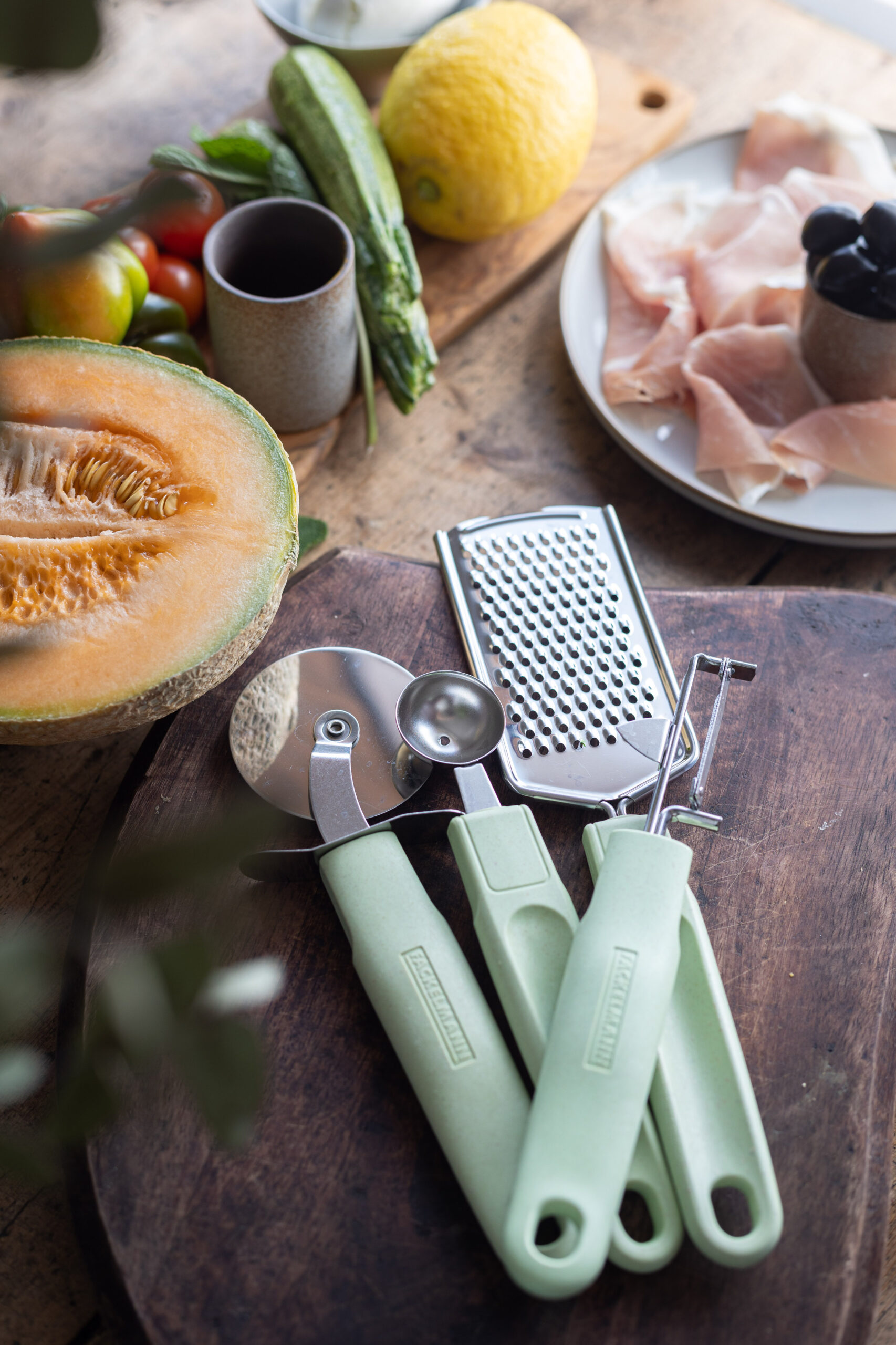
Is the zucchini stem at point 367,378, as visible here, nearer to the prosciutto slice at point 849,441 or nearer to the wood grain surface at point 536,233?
the wood grain surface at point 536,233

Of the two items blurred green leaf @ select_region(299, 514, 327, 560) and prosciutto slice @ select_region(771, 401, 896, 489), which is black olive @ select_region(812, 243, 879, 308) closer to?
prosciutto slice @ select_region(771, 401, 896, 489)

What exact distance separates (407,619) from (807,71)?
1307mm

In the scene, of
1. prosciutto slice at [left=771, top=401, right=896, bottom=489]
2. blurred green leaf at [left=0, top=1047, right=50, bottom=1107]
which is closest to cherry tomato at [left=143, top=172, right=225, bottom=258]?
prosciutto slice at [left=771, top=401, right=896, bottom=489]

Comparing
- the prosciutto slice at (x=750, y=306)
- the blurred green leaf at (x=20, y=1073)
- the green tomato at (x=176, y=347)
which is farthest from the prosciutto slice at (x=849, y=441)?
the blurred green leaf at (x=20, y=1073)

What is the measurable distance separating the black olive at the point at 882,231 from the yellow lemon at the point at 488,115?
38 cm

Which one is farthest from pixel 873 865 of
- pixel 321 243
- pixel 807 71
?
pixel 807 71

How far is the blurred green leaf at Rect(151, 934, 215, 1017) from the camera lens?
0.27 meters

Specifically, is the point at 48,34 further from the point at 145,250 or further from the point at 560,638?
the point at 145,250

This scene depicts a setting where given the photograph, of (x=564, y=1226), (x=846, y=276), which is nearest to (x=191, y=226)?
(x=846, y=276)

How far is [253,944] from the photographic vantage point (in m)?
0.68

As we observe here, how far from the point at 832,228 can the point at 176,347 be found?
2.19ft

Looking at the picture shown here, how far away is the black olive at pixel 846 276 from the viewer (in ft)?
3.01

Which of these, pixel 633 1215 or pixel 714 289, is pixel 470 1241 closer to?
pixel 633 1215

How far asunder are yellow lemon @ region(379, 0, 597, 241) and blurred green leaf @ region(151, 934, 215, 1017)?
1034mm
